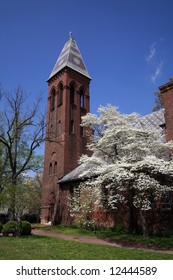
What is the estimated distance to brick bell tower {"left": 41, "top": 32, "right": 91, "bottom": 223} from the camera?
97.1 feet

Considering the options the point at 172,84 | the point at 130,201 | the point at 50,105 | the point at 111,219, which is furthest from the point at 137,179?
the point at 50,105

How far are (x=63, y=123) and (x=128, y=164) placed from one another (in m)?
17.2

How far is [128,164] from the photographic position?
14.9 metres

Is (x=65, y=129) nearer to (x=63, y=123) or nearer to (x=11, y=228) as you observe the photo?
(x=63, y=123)

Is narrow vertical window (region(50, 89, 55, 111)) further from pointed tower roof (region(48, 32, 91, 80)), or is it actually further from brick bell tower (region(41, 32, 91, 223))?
pointed tower roof (region(48, 32, 91, 80))

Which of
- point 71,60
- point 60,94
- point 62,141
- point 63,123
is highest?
point 71,60

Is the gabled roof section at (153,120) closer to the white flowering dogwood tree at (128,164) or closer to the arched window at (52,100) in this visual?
the white flowering dogwood tree at (128,164)

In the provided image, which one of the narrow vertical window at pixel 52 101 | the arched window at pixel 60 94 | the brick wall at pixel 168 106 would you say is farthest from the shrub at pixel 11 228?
the narrow vertical window at pixel 52 101

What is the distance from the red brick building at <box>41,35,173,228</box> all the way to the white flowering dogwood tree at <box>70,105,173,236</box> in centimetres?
662

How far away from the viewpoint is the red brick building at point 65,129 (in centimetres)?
2706

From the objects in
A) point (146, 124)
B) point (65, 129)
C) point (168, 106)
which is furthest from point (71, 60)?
point (168, 106)

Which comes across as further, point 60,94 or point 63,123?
point 60,94

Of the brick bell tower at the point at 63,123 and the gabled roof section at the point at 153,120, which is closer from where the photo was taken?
the gabled roof section at the point at 153,120

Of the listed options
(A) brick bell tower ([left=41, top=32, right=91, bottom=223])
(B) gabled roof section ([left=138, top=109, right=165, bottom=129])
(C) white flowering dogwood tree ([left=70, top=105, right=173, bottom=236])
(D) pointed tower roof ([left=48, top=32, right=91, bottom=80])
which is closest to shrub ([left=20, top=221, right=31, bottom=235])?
(C) white flowering dogwood tree ([left=70, top=105, right=173, bottom=236])
